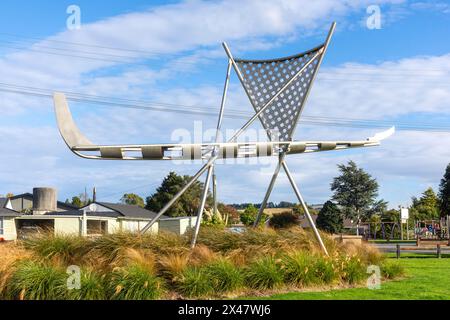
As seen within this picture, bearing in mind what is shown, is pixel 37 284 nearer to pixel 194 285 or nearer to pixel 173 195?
pixel 194 285

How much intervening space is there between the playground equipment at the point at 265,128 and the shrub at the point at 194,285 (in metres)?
1.43

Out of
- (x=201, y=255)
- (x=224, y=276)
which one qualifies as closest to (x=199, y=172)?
(x=201, y=255)

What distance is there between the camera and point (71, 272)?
8.77 meters

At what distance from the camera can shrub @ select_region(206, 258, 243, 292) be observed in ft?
29.4

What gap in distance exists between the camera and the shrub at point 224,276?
896 cm

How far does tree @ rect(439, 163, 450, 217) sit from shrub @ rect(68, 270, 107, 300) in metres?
48.5

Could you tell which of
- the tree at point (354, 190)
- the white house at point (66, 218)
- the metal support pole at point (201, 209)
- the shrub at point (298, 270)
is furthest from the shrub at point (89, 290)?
the tree at point (354, 190)

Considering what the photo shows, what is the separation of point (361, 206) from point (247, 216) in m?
13.7

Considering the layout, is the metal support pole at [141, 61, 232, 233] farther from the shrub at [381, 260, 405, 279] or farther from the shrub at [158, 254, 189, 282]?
the shrub at [381, 260, 405, 279]

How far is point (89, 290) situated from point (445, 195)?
4929 cm

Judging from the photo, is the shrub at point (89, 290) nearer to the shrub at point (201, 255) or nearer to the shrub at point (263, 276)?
the shrub at point (201, 255)

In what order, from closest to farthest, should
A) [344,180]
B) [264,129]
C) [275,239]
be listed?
1. [275,239]
2. [264,129]
3. [344,180]
